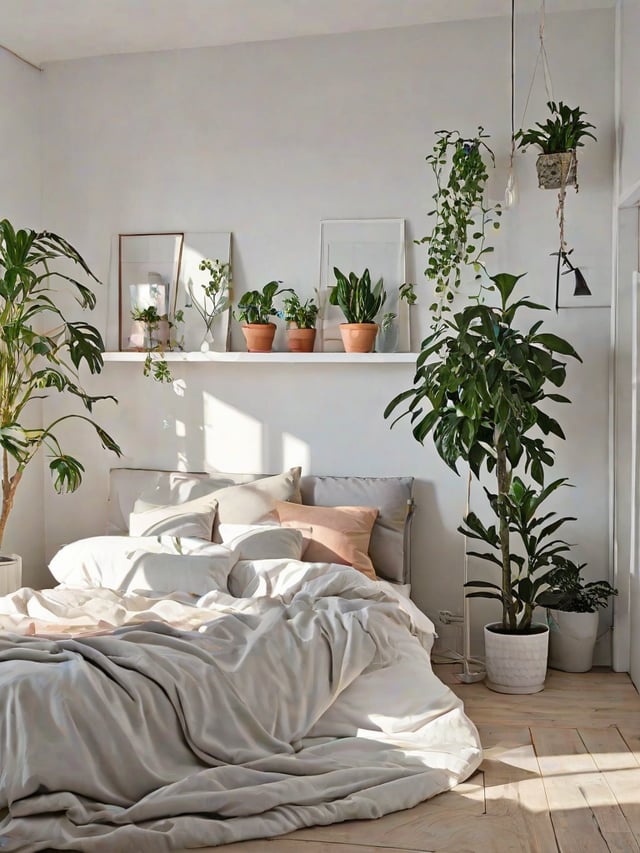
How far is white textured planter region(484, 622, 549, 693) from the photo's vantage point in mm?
4262

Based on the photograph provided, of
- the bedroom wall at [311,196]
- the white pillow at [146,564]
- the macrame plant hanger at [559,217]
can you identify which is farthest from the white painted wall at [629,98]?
the white pillow at [146,564]

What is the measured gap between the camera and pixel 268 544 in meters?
4.27

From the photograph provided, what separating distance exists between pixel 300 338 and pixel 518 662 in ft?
6.16

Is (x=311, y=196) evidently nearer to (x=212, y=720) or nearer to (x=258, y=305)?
(x=258, y=305)

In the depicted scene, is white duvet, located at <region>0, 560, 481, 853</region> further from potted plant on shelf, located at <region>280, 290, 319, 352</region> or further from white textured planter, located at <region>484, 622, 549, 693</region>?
potted plant on shelf, located at <region>280, 290, 319, 352</region>

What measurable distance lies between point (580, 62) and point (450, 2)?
70cm

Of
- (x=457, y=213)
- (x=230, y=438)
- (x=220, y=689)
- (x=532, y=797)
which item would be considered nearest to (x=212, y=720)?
(x=220, y=689)

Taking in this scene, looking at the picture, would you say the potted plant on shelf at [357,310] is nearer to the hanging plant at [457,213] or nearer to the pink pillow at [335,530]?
the hanging plant at [457,213]

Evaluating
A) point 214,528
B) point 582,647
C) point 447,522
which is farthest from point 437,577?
point 214,528

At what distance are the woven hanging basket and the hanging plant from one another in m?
0.26

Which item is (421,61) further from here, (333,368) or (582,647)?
(582,647)

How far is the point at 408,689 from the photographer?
3.47 m

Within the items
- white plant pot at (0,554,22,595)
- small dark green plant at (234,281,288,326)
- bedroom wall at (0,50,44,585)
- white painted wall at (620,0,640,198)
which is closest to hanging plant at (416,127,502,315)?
white painted wall at (620,0,640,198)

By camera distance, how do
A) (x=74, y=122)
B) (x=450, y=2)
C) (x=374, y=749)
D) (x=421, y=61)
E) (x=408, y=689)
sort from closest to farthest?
(x=374, y=749)
(x=408, y=689)
(x=450, y=2)
(x=421, y=61)
(x=74, y=122)
